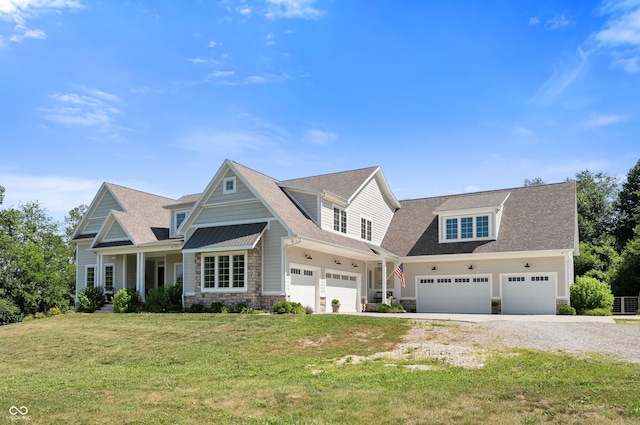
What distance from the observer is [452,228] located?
31562mm

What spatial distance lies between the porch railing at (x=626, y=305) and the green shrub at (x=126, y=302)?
27.3 meters

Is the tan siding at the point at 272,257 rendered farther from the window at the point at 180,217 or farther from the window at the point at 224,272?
the window at the point at 180,217

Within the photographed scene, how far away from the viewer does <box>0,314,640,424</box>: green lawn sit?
9.41 meters

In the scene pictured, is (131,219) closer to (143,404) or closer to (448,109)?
(448,109)

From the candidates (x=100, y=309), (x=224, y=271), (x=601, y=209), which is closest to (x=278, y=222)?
(x=224, y=271)

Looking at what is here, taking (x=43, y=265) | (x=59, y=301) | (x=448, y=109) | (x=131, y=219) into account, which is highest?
(x=448, y=109)

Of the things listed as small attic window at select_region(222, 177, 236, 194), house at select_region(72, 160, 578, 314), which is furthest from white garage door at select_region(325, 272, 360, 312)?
small attic window at select_region(222, 177, 236, 194)

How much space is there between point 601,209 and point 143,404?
49.1 m

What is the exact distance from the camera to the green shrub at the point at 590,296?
27.5 m

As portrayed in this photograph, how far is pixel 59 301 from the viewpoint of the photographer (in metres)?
42.8

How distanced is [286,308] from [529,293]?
41.9ft

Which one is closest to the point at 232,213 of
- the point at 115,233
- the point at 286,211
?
the point at 286,211

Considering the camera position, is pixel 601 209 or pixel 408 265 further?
pixel 601 209

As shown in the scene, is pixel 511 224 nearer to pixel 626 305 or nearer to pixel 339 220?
pixel 339 220
